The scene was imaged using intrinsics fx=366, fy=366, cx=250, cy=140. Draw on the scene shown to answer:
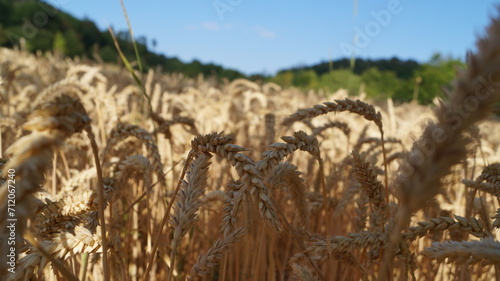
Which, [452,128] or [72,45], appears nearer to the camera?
[452,128]

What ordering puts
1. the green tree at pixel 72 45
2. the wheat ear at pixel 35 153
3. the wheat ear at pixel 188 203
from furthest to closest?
the green tree at pixel 72 45 < the wheat ear at pixel 188 203 < the wheat ear at pixel 35 153

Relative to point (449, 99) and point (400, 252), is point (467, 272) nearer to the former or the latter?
point (400, 252)

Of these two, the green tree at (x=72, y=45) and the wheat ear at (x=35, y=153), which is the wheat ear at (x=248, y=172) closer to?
the wheat ear at (x=35, y=153)

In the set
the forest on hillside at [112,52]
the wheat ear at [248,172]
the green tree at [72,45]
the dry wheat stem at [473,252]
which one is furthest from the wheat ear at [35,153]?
the green tree at [72,45]

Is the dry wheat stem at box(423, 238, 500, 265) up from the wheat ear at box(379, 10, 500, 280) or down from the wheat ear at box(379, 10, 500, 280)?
down

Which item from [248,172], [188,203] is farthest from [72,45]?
[248,172]

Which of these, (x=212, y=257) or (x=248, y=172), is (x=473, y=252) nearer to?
(x=248, y=172)

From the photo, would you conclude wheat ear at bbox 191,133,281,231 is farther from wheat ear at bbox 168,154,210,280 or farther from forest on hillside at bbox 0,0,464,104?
forest on hillside at bbox 0,0,464,104

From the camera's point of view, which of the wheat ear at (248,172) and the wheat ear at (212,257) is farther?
the wheat ear at (212,257)

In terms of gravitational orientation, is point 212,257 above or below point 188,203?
below

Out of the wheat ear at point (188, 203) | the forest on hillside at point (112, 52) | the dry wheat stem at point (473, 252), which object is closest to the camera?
the dry wheat stem at point (473, 252)

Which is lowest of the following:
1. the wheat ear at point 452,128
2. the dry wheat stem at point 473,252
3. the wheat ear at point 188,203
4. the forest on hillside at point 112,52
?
the dry wheat stem at point 473,252

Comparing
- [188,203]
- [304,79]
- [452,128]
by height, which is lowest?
[188,203]

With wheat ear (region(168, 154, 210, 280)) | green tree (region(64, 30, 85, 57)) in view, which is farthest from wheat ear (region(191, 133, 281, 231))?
green tree (region(64, 30, 85, 57))
